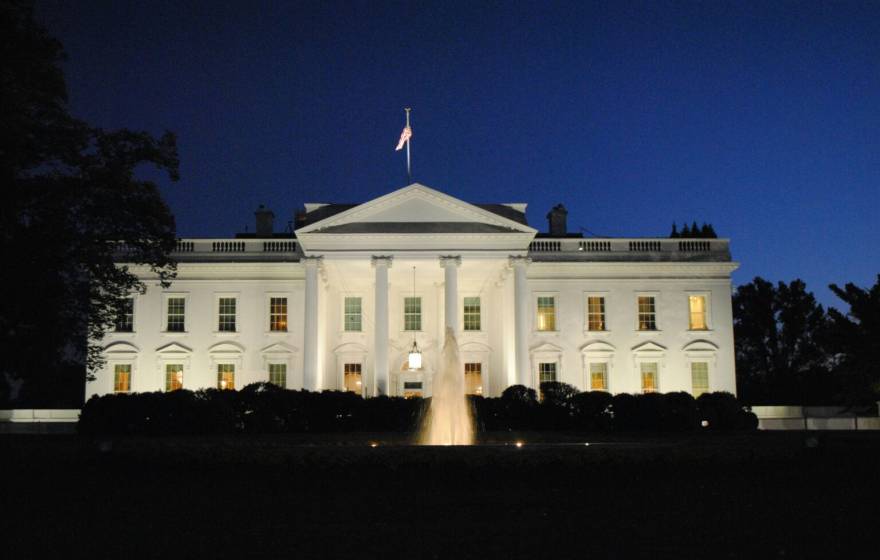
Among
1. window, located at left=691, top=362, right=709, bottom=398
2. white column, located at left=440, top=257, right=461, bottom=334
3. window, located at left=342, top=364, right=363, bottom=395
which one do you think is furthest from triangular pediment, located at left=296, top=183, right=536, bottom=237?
window, located at left=691, top=362, right=709, bottom=398

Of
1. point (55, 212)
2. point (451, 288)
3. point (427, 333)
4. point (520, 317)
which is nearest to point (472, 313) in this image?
point (427, 333)

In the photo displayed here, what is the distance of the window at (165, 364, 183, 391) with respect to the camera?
40.1 metres

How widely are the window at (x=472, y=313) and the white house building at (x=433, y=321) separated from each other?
0.06 metres

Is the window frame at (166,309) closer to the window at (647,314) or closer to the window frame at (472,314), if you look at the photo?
the window frame at (472,314)

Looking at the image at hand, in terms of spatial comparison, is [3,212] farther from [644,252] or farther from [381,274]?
[644,252]

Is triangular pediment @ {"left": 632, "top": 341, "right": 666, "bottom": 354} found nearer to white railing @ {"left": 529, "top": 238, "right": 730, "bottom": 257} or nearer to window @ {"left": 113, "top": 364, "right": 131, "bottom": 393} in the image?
white railing @ {"left": 529, "top": 238, "right": 730, "bottom": 257}

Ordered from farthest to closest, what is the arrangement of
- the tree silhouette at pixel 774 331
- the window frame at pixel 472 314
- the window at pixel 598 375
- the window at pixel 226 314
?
the tree silhouette at pixel 774 331 → the window frame at pixel 472 314 → the window at pixel 598 375 → the window at pixel 226 314

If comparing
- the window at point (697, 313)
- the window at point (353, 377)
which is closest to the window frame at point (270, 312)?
the window at point (353, 377)

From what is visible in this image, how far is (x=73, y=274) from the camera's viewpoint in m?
20.6

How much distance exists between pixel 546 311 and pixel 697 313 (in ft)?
23.5

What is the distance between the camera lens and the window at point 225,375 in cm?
4034

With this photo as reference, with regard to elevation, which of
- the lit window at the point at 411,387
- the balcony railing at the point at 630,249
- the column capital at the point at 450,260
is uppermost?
the balcony railing at the point at 630,249

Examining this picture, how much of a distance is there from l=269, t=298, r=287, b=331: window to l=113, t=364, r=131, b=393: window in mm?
6784

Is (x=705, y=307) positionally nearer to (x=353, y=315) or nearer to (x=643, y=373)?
(x=643, y=373)
